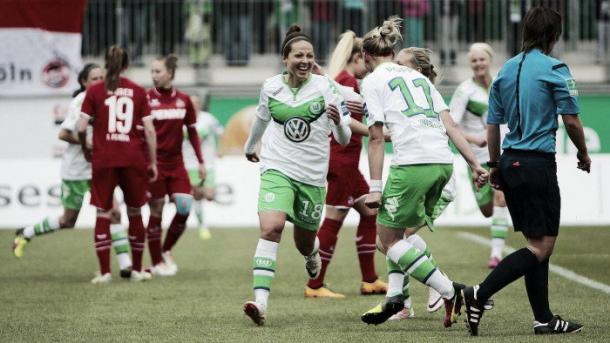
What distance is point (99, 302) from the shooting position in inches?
422

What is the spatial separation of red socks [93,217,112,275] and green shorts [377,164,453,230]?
462cm

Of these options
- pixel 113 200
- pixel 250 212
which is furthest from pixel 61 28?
pixel 113 200

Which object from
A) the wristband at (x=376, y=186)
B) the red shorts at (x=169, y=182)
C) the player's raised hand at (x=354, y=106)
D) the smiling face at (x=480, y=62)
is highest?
the smiling face at (x=480, y=62)

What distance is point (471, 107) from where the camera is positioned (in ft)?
43.8

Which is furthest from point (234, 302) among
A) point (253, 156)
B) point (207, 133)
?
point (207, 133)

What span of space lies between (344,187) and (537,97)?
3.29m

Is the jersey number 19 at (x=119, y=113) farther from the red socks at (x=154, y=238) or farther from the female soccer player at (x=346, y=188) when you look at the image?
the female soccer player at (x=346, y=188)

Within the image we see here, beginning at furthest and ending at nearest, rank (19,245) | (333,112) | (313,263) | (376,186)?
(19,245), (313,263), (333,112), (376,186)

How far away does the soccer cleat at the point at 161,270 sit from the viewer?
1337cm

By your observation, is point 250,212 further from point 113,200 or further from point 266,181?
point 266,181

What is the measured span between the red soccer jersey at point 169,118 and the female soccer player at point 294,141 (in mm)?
4133

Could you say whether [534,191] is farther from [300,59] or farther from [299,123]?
[300,59]

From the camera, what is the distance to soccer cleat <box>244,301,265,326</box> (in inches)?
345

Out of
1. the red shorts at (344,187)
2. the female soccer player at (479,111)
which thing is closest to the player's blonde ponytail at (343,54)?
the red shorts at (344,187)
